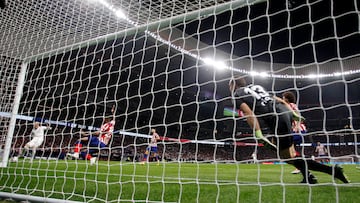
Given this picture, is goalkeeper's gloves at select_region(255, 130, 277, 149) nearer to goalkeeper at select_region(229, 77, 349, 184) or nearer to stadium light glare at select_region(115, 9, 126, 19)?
goalkeeper at select_region(229, 77, 349, 184)

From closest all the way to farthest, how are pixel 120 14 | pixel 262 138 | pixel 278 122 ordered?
1. pixel 262 138
2. pixel 278 122
3. pixel 120 14

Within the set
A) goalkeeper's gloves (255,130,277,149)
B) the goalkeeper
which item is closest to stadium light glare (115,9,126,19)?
the goalkeeper

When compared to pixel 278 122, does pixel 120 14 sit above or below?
above

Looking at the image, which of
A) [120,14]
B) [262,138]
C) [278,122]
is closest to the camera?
[262,138]

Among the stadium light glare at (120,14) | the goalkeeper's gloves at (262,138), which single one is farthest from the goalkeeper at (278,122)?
the stadium light glare at (120,14)

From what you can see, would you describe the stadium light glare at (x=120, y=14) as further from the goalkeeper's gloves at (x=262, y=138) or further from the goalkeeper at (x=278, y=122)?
the goalkeeper's gloves at (x=262, y=138)

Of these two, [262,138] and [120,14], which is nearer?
[262,138]

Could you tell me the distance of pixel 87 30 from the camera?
18.0ft

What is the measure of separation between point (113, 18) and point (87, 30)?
0.78 metres

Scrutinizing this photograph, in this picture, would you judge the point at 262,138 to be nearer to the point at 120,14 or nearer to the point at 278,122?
the point at 278,122

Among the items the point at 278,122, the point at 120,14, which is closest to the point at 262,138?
the point at 278,122

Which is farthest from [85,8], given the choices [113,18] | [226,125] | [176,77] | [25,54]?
[226,125]

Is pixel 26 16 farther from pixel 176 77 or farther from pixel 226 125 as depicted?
pixel 226 125

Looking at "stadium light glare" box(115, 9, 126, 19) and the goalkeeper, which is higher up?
"stadium light glare" box(115, 9, 126, 19)
